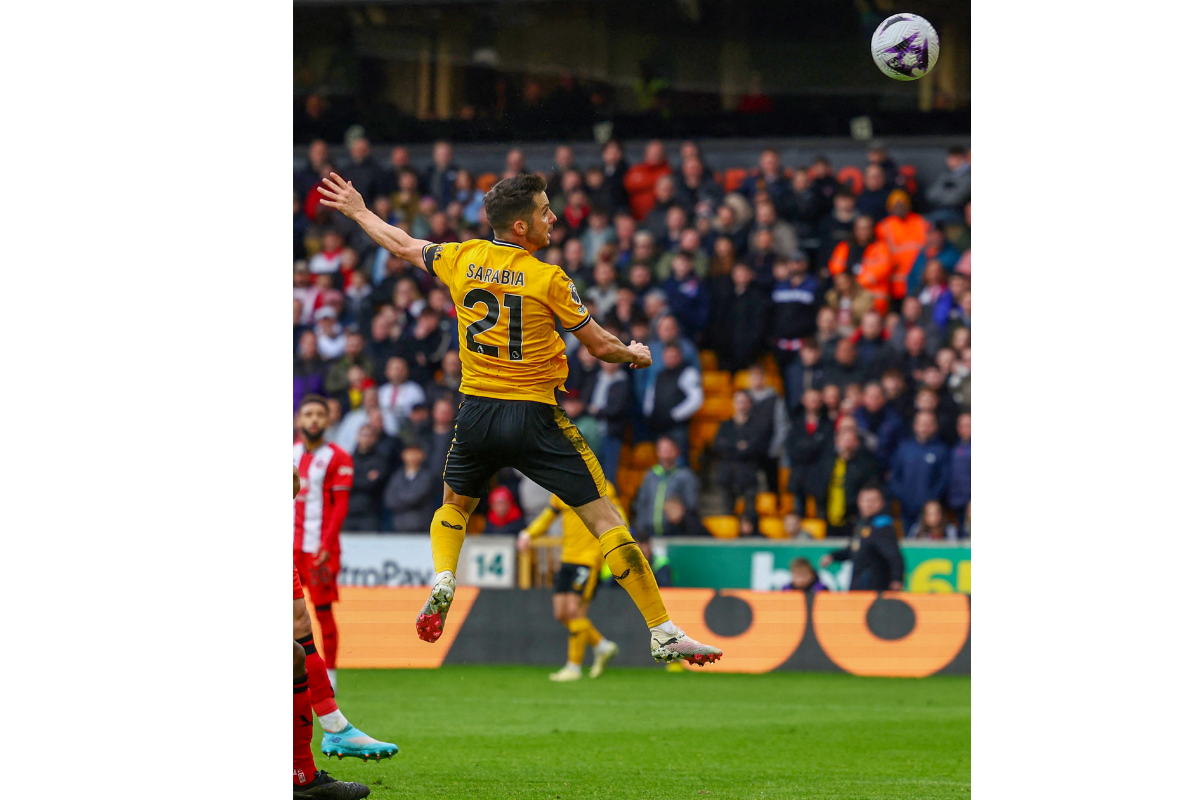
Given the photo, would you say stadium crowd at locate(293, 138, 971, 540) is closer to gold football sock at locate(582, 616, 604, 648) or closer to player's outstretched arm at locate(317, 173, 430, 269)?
Answer: gold football sock at locate(582, 616, 604, 648)

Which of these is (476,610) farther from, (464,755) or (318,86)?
(318,86)

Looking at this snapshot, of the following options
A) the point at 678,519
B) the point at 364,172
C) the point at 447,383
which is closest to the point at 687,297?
the point at 678,519

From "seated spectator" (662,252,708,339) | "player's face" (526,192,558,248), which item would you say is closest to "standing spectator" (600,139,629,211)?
"seated spectator" (662,252,708,339)

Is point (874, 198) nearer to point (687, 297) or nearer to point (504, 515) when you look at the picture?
point (687, 297)

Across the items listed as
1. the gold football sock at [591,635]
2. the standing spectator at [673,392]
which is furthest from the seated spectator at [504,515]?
the gold football sock at [591,635]

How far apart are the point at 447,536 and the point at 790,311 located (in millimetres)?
8837

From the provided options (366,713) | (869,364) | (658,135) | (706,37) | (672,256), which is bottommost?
(366,713)

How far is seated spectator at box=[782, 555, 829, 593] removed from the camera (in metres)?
13.4

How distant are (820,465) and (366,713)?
18.5 ft

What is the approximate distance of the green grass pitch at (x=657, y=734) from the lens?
7.30m

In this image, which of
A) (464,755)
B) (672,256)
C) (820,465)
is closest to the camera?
(464,755)

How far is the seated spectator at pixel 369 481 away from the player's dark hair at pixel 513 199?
7.76 metres

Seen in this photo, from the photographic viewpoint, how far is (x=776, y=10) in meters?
17.5

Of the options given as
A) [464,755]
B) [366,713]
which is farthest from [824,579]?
[464,755]
